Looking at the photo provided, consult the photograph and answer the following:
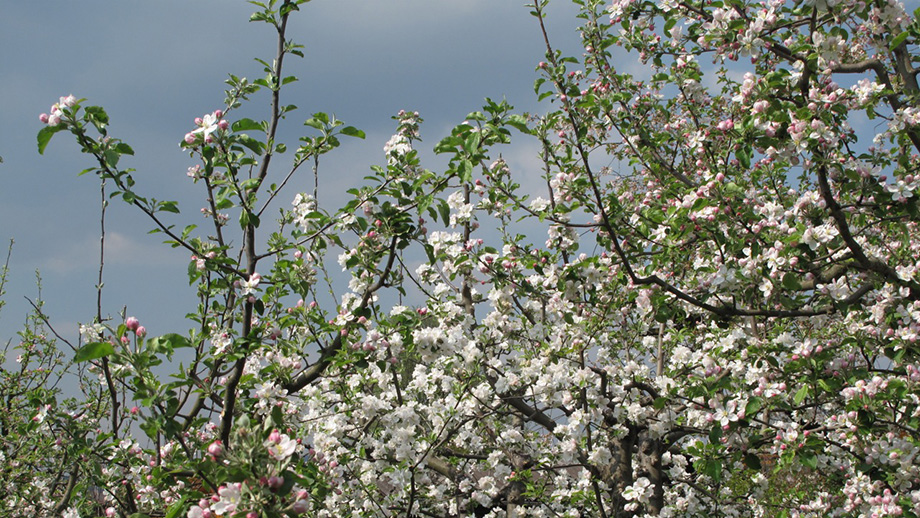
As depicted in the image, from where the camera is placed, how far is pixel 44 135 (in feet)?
8.09

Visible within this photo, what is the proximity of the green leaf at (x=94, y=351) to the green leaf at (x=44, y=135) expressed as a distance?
0.95 metres

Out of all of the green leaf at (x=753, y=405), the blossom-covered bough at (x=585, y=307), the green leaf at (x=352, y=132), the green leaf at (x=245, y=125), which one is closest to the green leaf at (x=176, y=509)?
the blossom-covered bough at (x=585, y=307)

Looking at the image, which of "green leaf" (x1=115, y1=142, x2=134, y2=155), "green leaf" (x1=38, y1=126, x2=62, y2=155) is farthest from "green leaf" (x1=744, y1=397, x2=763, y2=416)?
"green leaf" (x1=38, y1=126, x2=62, y2=155)

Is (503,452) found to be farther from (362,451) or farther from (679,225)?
(679,225)

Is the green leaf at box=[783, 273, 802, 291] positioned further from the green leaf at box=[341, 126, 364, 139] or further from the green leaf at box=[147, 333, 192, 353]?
the green leaf at box=[147, 333, 192, 353]

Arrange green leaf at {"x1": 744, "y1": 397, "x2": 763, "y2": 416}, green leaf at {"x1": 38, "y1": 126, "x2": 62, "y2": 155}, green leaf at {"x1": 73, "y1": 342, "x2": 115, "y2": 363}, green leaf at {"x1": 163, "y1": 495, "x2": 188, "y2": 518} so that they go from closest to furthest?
green leaf at {"x1": 73, "y1": 342, "x2": 115, "y2": 363} < green leaf at {"x1": 163, "y1": 495, "x2": 188, "y2": 518} < green leaf at {"x1": 38, "y1": 126, "x2": 62, "y2": 155} < green leaf at {"x1": 744, "y1": 397, "x2": 763, "y2": 416}

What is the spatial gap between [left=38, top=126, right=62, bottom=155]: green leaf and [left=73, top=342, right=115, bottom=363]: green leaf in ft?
3.11

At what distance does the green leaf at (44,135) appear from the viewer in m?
2.46

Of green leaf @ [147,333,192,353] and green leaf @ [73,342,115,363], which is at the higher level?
green leaf @ [147,333,192,353]

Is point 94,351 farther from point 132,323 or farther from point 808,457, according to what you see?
point 808,457

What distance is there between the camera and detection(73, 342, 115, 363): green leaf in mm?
1926

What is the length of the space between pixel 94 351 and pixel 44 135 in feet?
3.44

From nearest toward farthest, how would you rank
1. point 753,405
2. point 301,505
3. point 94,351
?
point 301,505
point 94,351
point 753,405

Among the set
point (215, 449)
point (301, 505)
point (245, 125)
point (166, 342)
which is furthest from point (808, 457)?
point (245, 125)
